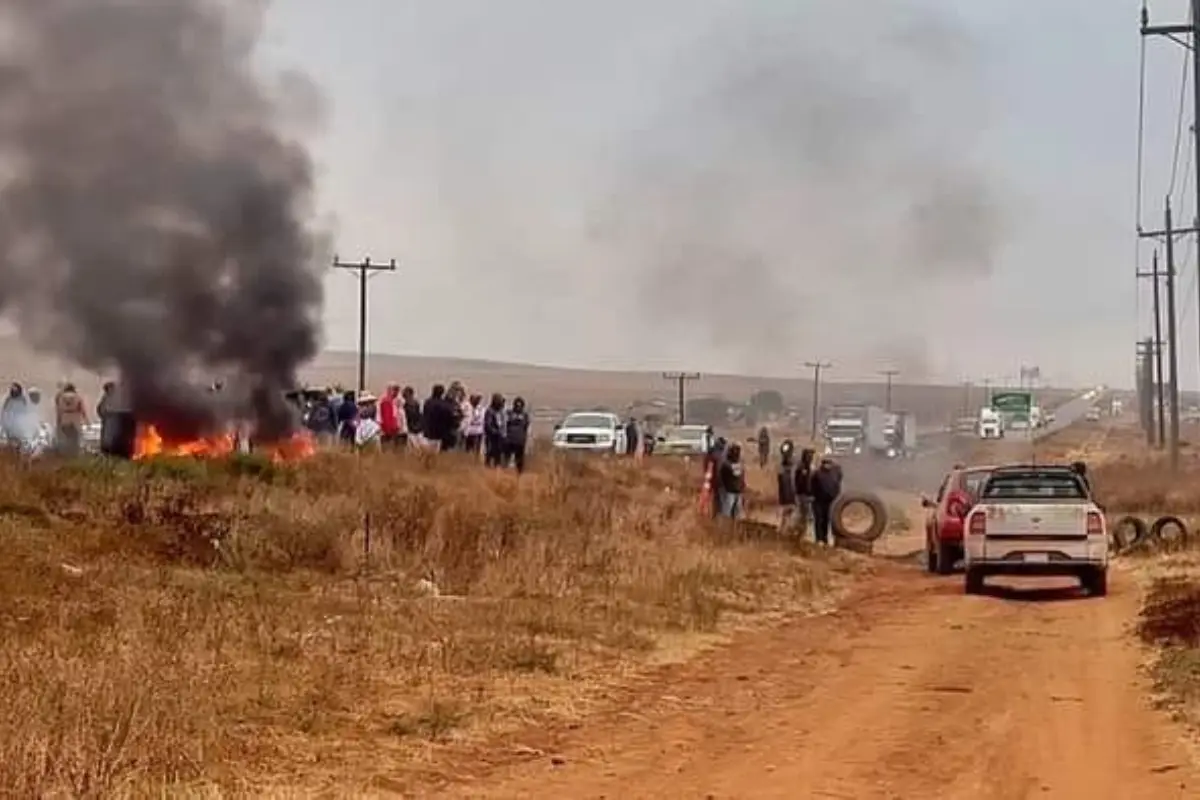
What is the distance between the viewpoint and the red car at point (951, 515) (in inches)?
1008

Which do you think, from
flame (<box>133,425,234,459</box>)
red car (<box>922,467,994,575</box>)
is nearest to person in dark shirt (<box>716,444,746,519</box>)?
red car (<box>922,467,994,575</box>)

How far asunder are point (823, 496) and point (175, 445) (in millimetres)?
10764

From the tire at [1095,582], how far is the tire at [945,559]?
3.55 metres

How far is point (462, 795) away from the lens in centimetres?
980

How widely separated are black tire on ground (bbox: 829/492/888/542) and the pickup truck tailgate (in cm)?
884

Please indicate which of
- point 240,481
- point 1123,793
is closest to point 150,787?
point 1123,793

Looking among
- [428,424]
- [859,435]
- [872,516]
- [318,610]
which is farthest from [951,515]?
[859,435]

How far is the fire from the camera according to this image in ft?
91.6

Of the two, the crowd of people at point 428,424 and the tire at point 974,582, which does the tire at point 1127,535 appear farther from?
the crowd of people at point 428,424

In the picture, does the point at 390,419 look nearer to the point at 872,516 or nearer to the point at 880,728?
the point at 872,516

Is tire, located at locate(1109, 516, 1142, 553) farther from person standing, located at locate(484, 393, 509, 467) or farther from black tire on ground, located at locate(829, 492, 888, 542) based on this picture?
person standing, located at locate(484, 393, 509, 467)

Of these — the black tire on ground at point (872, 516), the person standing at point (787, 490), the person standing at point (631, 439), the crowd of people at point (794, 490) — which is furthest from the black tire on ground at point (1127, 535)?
the person standing at point (631, 439)

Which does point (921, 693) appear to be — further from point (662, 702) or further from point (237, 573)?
point (237, 573)

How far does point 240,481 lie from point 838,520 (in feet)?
40.7
